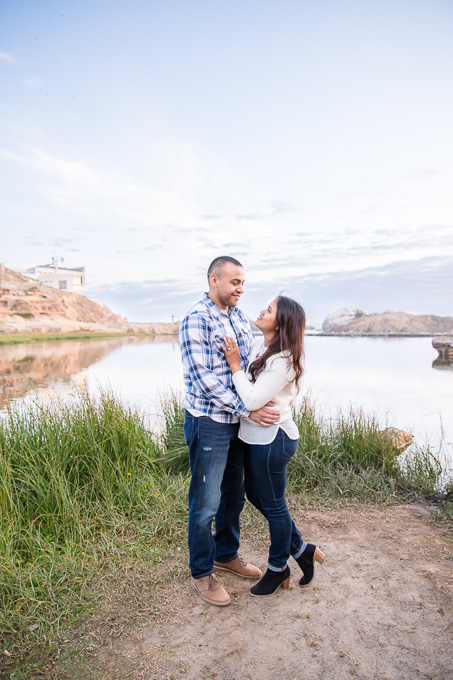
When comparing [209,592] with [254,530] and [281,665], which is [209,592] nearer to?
[281,665]

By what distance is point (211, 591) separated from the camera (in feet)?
9.32

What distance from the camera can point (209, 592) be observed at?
2.84 meters

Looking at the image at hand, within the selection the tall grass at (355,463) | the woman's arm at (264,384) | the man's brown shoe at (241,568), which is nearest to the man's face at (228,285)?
the woman's arm at (264,384)

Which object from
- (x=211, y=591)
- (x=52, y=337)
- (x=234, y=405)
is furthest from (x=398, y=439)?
(x=52, y=337)

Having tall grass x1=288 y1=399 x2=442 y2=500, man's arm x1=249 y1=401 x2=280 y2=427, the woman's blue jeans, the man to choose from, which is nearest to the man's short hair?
the man

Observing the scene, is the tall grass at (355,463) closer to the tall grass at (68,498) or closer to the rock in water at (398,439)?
the rock in water at (398,439)

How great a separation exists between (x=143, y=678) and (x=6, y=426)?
3076mm

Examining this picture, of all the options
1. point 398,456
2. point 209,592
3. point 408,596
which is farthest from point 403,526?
point 209,592

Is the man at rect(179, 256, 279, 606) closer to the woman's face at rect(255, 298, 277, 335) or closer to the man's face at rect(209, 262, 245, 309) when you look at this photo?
the man's face at rect(209, 262, 245, 309)

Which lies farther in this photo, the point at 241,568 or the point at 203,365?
the point at 241,568

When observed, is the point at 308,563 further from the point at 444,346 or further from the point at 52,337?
the point at 52,337

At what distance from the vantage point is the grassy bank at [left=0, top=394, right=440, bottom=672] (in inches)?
114

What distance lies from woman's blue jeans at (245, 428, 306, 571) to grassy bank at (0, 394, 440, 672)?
1086 mm

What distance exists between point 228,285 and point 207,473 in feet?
A: 3.76
